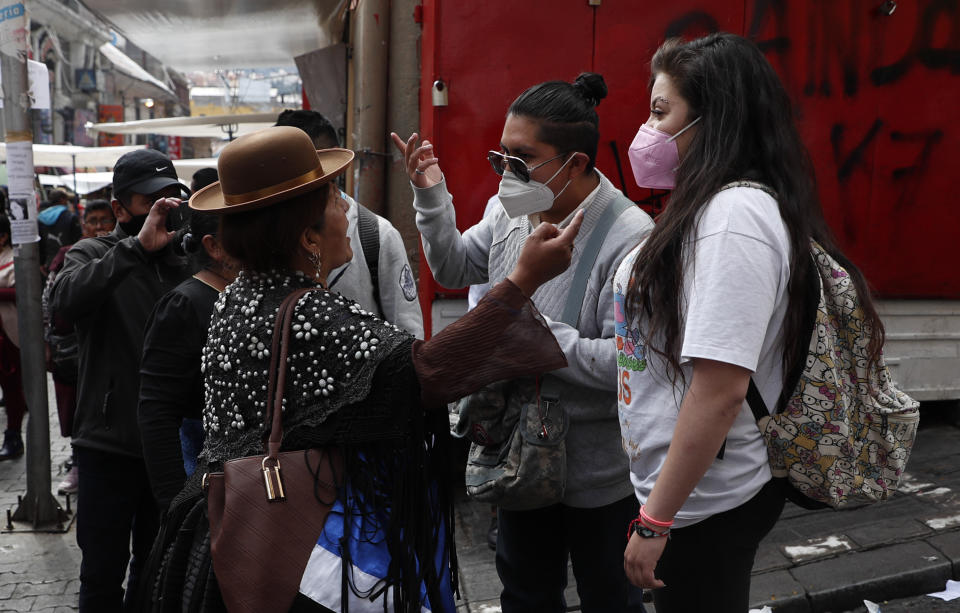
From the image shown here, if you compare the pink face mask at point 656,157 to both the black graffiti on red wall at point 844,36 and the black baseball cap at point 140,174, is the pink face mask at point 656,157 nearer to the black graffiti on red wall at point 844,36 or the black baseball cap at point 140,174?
the black baseball cap at point 140,174

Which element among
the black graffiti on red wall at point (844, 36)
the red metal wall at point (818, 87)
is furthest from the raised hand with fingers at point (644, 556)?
the black graffiti on red wall at point (844, 36)

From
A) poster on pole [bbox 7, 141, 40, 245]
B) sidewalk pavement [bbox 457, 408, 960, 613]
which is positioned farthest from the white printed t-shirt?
poster on pole [bbox 7, 141, 40, 245]

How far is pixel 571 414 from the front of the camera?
228cm

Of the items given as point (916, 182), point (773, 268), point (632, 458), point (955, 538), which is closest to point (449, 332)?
point (632, 458)

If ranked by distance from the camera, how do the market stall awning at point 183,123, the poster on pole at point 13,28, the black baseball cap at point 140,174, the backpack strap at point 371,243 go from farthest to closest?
1. the market stall awning at point 183,123
2. the poster on pole at point 13,28
3. the black baseball cap at point 140,174
4. the backpack strap at point 371,243

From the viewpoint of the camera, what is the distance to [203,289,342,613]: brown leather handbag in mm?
1582

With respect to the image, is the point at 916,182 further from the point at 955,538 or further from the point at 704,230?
the point at 704,230

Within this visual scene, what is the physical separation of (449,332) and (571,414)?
2.48 ft

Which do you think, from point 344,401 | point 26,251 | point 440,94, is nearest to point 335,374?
point 344,401

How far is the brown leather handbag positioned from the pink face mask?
891 mm

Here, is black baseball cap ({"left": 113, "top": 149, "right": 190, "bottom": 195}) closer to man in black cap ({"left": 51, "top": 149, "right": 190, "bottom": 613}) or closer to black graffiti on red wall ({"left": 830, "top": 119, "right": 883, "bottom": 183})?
man in black cap ({"left": 51, "top": 149, "right": 190, "bottom": 613})

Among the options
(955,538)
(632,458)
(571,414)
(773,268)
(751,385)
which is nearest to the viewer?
(773,268)

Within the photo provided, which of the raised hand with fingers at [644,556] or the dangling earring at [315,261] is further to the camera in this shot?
the dangling earring at [315,261]

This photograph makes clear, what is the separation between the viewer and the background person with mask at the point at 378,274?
116 inches
